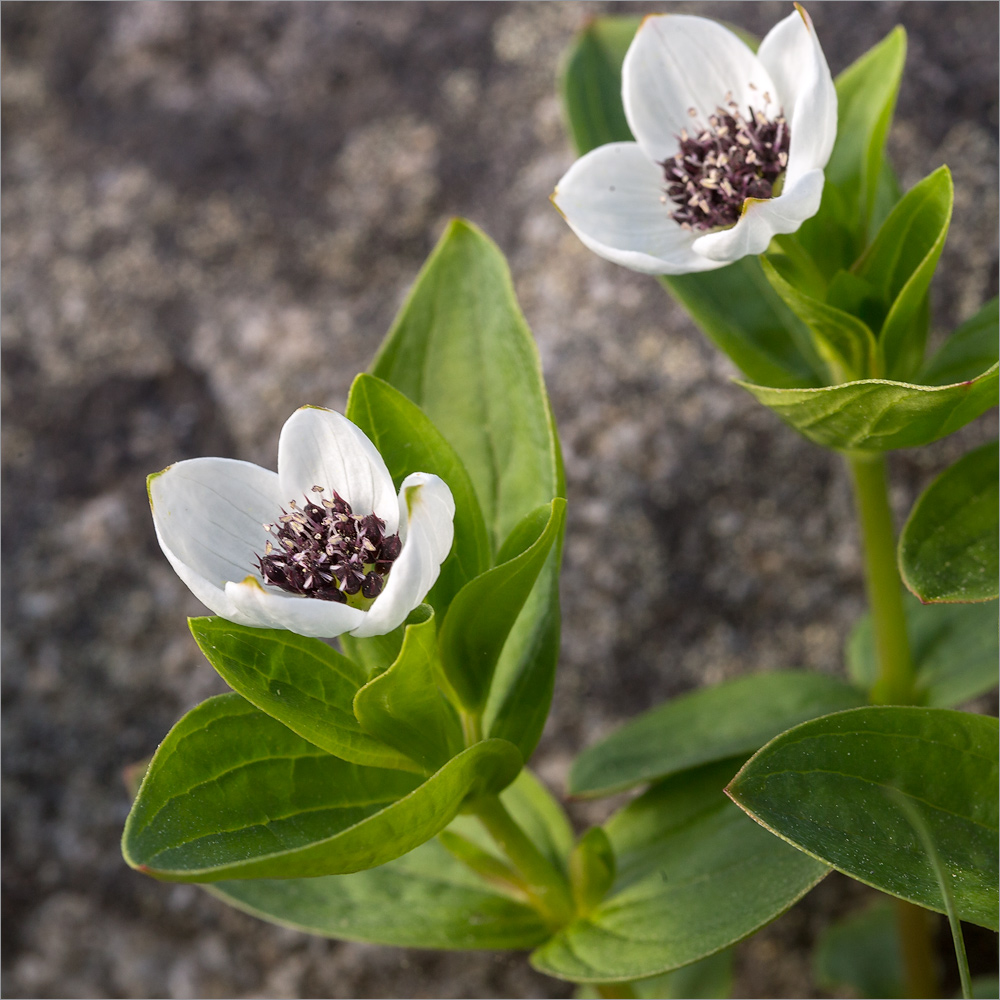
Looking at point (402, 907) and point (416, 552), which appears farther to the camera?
point (402, 907)

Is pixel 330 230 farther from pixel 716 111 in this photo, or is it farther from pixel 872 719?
pixel 872 719

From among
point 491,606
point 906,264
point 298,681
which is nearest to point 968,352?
point 906,264

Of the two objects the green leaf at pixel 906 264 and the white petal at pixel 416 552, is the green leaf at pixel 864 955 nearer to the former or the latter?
the green leaf at pixel 906 264

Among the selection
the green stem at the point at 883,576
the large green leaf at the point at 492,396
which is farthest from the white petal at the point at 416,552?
the green stem at the point at 883,576

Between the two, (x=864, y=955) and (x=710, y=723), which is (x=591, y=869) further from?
(x=864, y=955)

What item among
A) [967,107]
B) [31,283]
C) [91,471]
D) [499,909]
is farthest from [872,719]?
[31,283]

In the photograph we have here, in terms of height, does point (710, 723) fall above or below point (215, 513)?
below
